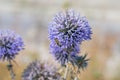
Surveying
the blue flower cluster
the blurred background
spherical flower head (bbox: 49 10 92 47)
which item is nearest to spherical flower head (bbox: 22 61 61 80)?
the blue flower cluster

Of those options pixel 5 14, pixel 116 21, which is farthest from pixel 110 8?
pixel 5 14

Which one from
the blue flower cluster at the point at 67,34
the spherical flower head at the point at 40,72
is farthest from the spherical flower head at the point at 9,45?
the blue flower cluster at the point at 67,34

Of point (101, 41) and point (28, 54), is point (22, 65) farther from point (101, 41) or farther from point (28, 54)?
point (101, 41)

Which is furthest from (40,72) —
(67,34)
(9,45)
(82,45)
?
(82,45)

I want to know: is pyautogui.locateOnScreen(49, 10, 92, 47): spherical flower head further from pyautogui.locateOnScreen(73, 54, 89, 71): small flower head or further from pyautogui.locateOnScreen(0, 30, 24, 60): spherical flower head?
pyautogui.locateOnScreen(0, 30, 24, 60): spherical flower head

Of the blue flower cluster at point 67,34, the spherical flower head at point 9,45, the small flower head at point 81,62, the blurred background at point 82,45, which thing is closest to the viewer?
the blue flower cluster at point 67,34

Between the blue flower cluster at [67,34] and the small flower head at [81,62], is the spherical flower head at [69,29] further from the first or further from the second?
the small flower head at [81,62]
